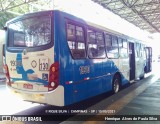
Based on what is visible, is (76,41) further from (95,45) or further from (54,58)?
(95,45)

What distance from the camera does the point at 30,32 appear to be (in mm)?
A: 5918

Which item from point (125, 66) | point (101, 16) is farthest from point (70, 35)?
point (101, 16)

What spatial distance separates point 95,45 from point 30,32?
7.04 feet

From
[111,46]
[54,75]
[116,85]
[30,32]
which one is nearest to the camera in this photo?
[54,75]

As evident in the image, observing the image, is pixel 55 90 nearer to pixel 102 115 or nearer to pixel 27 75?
pixel 27 75

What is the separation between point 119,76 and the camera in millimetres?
9398

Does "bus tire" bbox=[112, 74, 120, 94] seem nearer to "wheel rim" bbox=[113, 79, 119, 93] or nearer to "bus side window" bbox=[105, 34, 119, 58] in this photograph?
"wheel rim" bbox=[113, 79, 119, 93]

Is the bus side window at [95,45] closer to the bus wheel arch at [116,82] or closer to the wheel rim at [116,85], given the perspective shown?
the bus wheel arch at [116,82]

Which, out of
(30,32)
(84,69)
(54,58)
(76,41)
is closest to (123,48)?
(84,69)

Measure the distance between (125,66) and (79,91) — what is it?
4669 millimetres

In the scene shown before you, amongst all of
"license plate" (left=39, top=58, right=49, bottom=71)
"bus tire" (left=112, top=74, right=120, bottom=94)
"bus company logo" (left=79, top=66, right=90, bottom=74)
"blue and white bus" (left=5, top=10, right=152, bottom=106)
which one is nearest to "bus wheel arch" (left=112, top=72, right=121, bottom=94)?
"bus tire" (left=112, top=74, right=120, bottom=94)

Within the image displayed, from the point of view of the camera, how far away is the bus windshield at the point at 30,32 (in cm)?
555

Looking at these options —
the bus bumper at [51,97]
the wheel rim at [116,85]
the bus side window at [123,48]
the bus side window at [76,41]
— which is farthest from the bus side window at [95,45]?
the bus side window at [123,48]

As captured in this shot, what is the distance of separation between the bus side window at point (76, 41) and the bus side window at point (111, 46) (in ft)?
6.15
